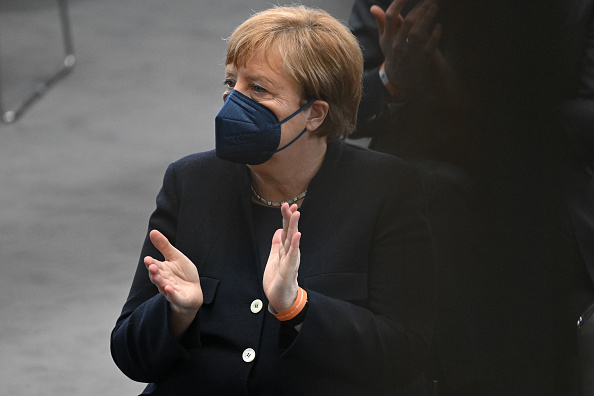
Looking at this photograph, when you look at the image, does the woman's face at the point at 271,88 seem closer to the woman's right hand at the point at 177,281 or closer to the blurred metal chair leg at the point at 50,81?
the woman's right hand at the point at 177,281

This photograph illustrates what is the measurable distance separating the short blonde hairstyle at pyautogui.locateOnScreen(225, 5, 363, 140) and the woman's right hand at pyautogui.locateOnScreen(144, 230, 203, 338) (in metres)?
0.34

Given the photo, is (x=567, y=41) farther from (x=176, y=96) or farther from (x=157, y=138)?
(x=176, y=96)

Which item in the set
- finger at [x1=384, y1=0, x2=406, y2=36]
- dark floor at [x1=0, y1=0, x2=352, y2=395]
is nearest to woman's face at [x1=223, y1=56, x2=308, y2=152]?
finger at [x1=384, y1=0, x2=406, y2=36]

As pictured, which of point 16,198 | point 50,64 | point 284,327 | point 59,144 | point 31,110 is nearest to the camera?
point 284,327

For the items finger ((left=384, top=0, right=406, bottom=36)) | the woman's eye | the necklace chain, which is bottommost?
the necklace chain

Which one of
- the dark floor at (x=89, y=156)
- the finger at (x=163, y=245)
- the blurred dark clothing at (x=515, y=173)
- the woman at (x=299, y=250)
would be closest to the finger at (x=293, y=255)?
the woman at (x=299, y=250)

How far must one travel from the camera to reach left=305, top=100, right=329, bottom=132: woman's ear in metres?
1.64

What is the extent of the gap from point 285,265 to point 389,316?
289 millimetres

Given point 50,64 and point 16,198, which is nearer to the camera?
point 16,198

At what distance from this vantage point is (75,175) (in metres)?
4.20

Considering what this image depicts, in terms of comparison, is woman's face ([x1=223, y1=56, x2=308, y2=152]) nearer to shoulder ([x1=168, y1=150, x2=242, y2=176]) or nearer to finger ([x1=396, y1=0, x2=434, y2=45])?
shoulder ([x1=168, y1=150, x2=242, y2=176])

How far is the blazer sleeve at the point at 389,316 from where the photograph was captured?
61.7 inches

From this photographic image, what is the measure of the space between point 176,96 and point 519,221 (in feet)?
14.5

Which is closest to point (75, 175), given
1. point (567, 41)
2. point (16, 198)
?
point (16, 198)
